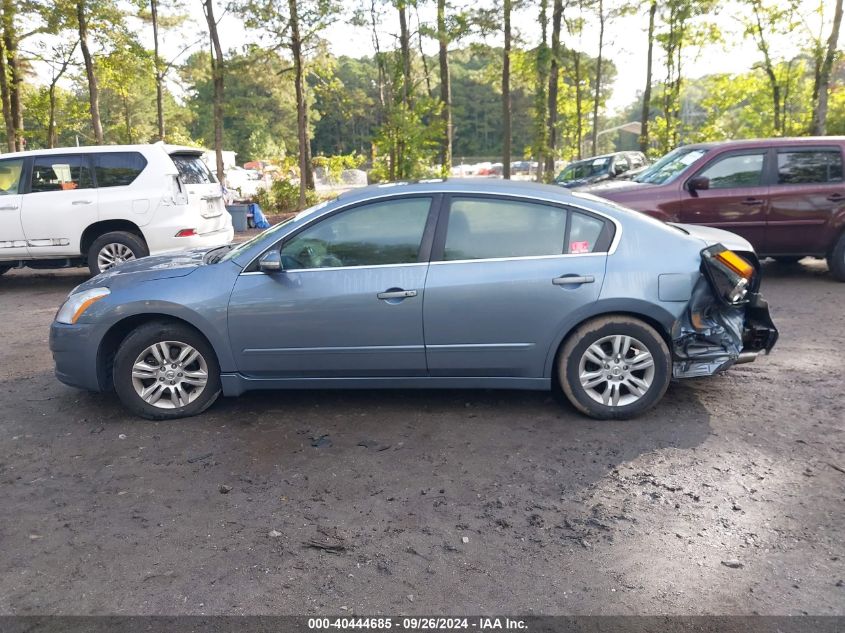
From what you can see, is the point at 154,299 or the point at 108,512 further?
the point at 154,299

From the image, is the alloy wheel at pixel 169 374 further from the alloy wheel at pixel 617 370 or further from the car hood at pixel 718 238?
the car hood at pixel 718 238

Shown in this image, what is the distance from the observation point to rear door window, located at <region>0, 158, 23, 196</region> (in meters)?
9.38

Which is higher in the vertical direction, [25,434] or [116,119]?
[116,119]

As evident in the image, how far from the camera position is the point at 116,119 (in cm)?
4244

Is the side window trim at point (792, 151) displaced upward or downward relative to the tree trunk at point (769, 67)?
downward

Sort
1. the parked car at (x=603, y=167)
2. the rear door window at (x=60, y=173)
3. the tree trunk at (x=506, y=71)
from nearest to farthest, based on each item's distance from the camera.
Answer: the rear door window at (x=60, y=173), the parked car at (x=603, y=167), the tree trunk at (x=506, y=71)

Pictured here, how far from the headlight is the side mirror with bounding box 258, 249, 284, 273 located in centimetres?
113

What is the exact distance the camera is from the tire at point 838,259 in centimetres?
856

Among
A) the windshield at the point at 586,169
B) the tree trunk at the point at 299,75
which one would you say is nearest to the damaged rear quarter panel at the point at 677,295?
the tree trunk at the point at 299,75

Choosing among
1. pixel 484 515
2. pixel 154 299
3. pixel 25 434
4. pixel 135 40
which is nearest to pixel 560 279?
pixel 484 515

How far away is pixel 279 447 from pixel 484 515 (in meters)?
1.46

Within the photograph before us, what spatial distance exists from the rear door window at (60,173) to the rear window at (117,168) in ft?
0.49

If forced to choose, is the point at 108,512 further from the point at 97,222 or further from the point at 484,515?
the point at 97,222

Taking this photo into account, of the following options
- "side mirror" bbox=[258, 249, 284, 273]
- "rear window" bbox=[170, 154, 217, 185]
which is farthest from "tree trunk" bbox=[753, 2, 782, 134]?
"side mirror" bbox=[258, 249, 284, 273]
